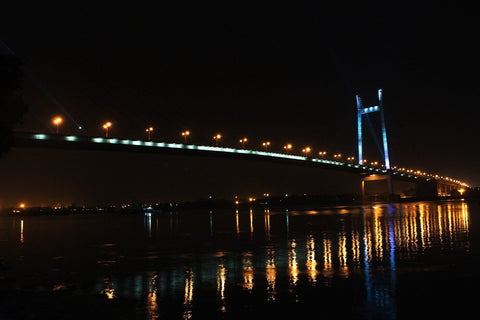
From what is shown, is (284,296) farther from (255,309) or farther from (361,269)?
(361,269)

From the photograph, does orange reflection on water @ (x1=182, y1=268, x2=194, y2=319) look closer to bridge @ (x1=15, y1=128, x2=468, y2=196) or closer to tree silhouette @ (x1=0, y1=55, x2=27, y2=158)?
tree silhouette @ (x1=0, y1=55, x2=27, y2=158)

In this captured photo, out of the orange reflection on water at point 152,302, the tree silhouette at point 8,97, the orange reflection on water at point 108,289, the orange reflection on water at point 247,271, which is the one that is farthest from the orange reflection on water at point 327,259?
the tree silhouette at point 8,97

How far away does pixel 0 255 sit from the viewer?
57.2 ft

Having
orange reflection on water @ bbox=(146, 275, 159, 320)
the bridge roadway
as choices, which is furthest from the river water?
the bridge roadway

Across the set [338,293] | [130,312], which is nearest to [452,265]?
[338,293]

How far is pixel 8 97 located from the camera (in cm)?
1550

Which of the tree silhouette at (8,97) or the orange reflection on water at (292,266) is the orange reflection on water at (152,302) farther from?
the tree silhouette at (8,97)

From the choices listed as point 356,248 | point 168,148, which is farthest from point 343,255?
point 168,148

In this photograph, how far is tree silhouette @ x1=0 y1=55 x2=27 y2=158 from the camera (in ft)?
49.7

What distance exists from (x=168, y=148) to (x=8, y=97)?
5194cm

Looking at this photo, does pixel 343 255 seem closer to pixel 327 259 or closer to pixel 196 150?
pixel 327 259

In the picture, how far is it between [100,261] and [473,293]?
10.5 metres

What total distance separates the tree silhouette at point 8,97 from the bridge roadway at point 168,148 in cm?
3898

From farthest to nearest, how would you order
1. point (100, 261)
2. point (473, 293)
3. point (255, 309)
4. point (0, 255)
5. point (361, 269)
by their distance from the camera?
point (0, 255), point (100, 261), point (361, 269), point (473, 293), point (255, 309)
